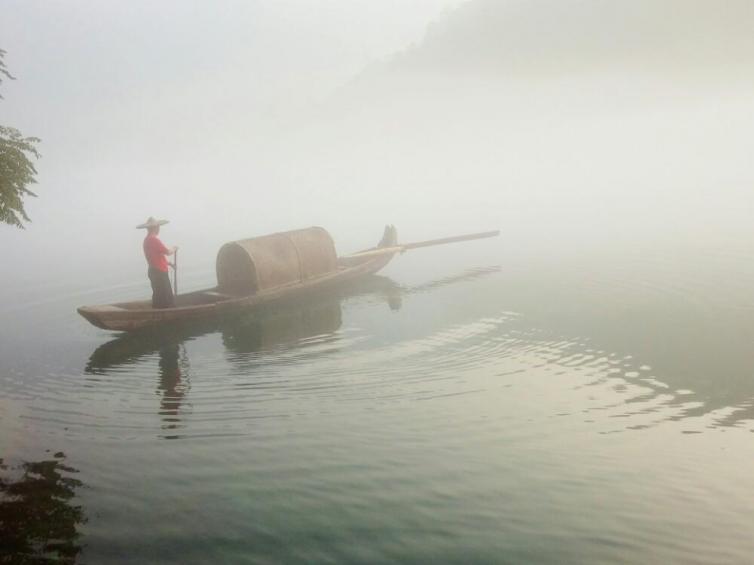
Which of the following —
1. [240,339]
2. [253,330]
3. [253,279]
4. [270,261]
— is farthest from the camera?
[270,261]

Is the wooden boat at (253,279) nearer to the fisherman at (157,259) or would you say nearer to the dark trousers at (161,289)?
the dark trousers at (161,289)

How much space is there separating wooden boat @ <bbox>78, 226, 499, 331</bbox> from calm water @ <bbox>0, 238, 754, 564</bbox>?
700mm

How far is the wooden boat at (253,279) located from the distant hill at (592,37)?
6024 inches

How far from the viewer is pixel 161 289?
63.3ft

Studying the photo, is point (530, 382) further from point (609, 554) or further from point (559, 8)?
point (559, 8)

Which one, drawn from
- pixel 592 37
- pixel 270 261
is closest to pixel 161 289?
pixel 270 261

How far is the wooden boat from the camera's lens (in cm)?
1875

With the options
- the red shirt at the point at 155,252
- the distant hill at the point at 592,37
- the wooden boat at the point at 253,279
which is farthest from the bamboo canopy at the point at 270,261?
the distant hill at the point at 592,37

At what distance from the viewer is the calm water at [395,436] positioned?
8250 millimetres

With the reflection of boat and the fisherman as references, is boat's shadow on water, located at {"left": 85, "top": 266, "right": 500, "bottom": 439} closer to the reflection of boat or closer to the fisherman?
the reflection of boat

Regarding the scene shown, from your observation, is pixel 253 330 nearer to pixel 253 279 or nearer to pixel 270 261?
pixel 253 279

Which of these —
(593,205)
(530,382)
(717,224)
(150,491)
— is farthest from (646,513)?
(593,205)

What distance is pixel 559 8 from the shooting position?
554 feet

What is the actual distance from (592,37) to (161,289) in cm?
17028
